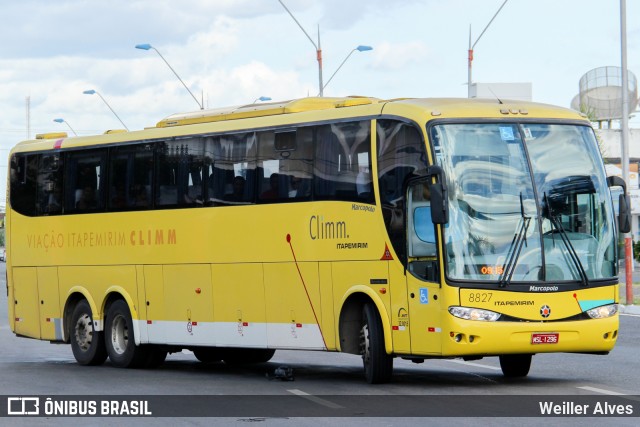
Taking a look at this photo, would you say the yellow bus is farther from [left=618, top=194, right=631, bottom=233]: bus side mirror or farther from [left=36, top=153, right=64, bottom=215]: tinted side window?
[left=36, top=153, right=64, bottom=215]: tinted side window

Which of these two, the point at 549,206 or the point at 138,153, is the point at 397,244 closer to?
the point at 549,206

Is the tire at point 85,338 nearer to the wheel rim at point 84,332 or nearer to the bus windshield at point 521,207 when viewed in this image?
the wheel rim at point 84,332

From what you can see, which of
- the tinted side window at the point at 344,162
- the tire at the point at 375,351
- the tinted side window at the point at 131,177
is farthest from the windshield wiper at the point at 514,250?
the tinted side window at the point at 131,177

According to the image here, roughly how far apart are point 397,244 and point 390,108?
1.64 metres

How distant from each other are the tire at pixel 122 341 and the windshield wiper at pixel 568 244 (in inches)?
297

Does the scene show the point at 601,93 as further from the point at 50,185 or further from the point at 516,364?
the point at 516,364

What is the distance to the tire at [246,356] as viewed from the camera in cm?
2083

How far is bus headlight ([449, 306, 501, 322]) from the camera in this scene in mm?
14977

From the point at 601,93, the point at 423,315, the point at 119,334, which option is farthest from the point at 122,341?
the point at 601,93

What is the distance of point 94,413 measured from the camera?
13.9m

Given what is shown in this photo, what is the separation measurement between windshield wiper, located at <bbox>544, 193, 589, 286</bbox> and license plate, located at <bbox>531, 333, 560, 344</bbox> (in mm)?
723

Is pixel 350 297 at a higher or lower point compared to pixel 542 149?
lower
